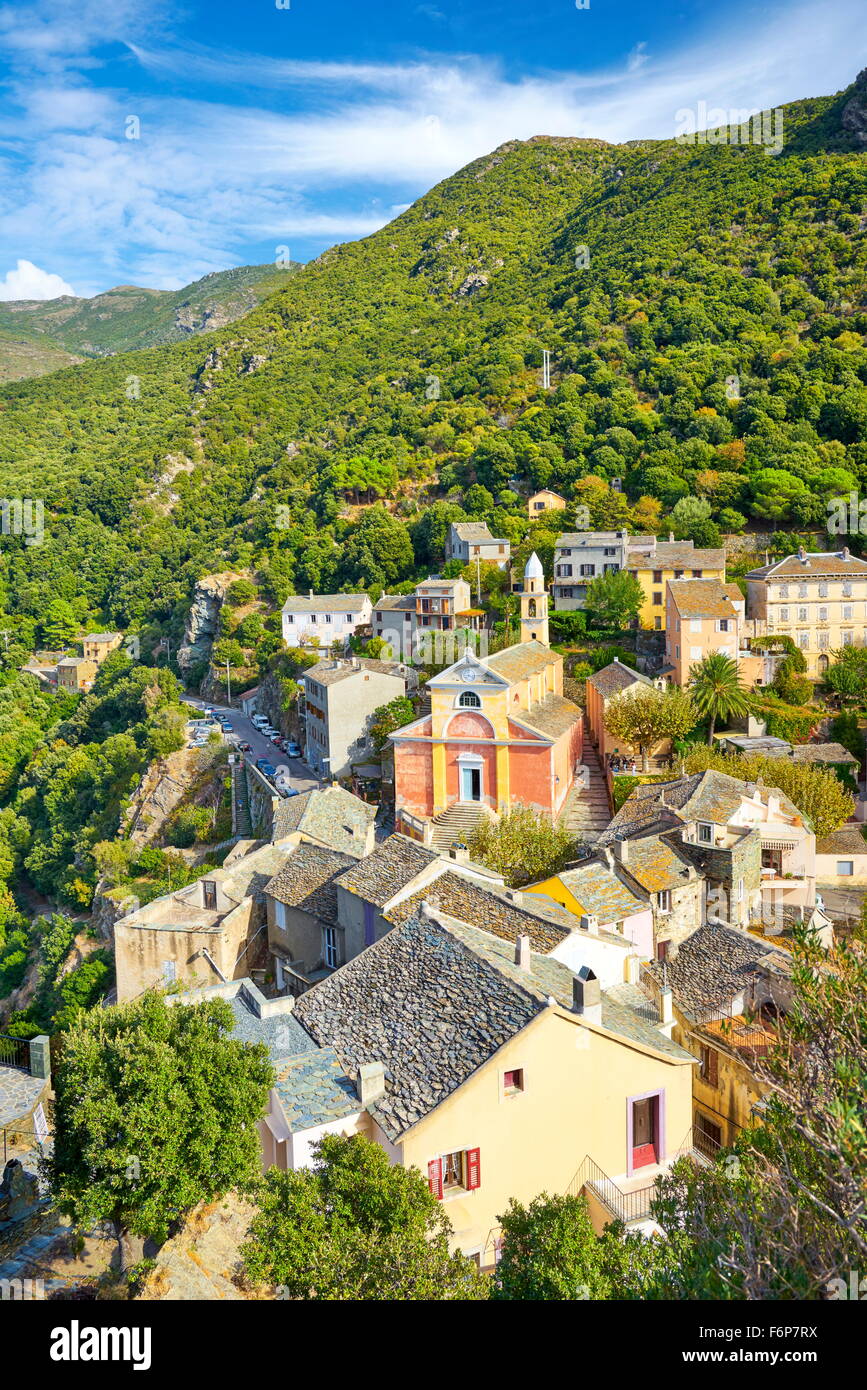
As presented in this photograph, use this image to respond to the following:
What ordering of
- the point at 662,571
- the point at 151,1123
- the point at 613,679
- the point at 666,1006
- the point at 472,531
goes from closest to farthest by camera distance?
the point at 151,1123, the point at 666,1006, the point at 613,679, the point at 662,571, the point at 472,531

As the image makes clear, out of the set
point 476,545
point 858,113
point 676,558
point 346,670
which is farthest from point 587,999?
point 858,113

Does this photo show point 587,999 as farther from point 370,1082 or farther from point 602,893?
point 602,893

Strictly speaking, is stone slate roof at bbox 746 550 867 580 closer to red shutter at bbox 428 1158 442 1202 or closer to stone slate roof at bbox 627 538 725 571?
stone slate roof at bbox 627 538 725 571

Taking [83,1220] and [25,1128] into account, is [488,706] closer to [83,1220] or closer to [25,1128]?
[25,1128]

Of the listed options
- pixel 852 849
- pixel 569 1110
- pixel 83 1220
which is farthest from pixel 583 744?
pixel 83 1220

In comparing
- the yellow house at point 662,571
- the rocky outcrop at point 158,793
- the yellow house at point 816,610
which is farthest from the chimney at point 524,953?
the yellow house at point 662,571

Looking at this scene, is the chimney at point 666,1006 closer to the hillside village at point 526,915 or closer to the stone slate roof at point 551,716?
the hillside village at point 526,915

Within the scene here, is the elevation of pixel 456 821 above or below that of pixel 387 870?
below
